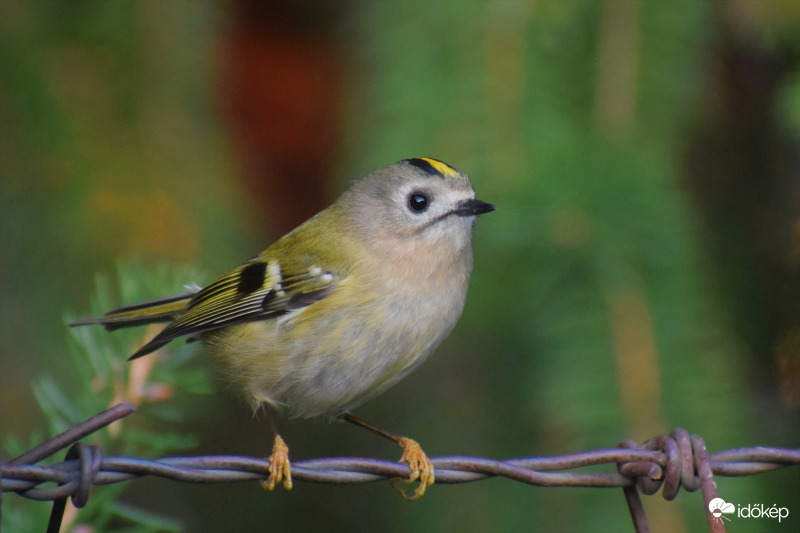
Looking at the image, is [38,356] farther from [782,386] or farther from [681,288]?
[782,386]

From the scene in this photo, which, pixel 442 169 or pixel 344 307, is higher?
pixel 442 169

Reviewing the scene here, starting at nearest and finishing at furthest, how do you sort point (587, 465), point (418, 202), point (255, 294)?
point (587, 465), point (255, 294), point (418, 202)

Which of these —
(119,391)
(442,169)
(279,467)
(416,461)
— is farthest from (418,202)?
(119,391)

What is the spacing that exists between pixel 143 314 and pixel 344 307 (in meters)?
0.38

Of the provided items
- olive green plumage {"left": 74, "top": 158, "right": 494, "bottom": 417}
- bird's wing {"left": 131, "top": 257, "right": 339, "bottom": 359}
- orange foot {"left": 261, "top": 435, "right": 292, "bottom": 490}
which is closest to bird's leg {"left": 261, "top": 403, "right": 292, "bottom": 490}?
orange foot {"left": 261, "top": 435, "right": 292, "bottom": 490}

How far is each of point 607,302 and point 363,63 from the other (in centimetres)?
74

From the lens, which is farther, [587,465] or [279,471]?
[279,471]

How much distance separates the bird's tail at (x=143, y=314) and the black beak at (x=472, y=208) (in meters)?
0.56

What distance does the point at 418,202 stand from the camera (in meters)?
1.97

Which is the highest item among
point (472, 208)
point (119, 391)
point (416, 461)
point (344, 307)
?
point (472, 208)

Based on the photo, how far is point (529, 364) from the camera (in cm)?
178

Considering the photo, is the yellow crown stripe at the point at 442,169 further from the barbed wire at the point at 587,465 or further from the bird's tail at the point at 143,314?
the barbed wire at the point at 587,465

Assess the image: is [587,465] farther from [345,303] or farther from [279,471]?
[345,303]

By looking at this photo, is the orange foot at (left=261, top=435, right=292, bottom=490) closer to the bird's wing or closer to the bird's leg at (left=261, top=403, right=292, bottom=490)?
the bird's leg at (left=261, top=403, right=292, bottom=490)
